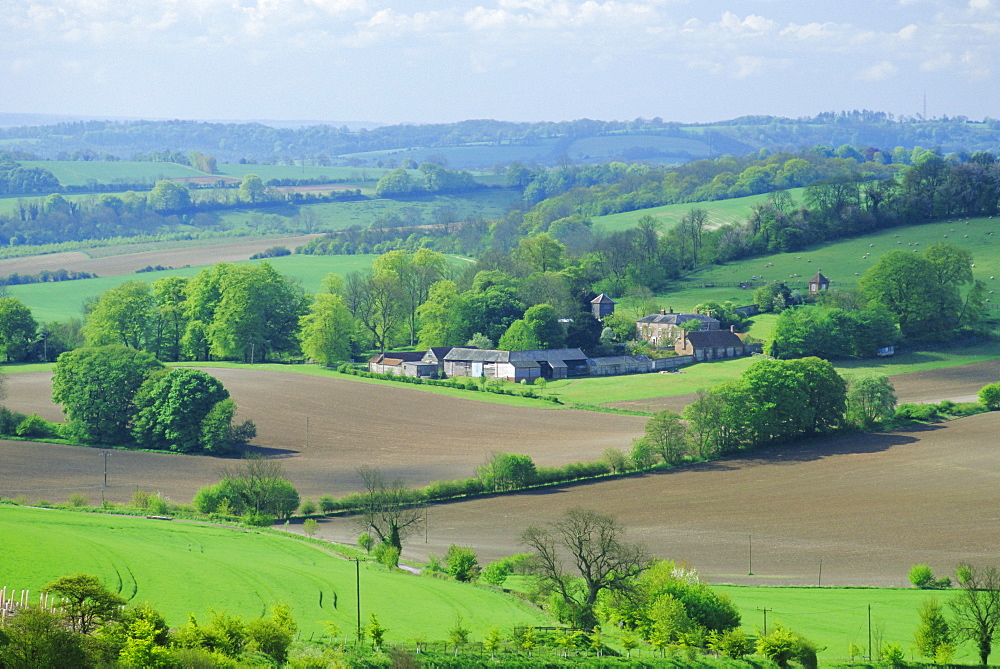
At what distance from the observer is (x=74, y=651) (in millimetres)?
22969

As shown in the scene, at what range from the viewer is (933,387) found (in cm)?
7412

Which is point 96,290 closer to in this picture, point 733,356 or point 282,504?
point 733,356

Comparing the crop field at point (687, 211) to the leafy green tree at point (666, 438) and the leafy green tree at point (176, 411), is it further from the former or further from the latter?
the leafy green tree at point (176, 411)

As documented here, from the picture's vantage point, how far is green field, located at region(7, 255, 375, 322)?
356ft

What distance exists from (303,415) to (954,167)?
3154 inches

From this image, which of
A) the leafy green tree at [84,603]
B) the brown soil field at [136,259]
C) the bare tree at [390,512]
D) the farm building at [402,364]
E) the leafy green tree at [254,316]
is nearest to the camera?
the leafy green tree at [84,603]

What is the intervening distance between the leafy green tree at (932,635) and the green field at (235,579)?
971cm

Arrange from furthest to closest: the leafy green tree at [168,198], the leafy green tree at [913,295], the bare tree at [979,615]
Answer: the leafy green tree at [168,198] → the leafy green tree at [913,295] → the bare tree at [979,615]

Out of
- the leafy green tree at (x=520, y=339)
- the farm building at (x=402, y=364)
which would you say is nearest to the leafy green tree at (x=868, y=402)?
the leafy green tree at (x=520, y=339)

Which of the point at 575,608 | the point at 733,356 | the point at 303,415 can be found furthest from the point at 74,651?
the point at 733,356

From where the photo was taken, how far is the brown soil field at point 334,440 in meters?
53.2

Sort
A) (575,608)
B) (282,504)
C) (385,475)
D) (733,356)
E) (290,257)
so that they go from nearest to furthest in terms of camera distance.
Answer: (575,608)
(282,504)
(385,475)
(733,356)
(290,257)

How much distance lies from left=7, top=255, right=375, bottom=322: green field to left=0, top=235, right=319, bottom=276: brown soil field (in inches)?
206

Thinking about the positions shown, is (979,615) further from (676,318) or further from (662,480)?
(676,318)
